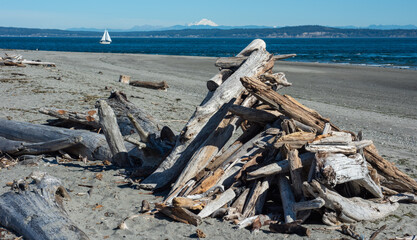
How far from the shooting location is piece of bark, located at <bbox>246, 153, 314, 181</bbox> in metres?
5.45

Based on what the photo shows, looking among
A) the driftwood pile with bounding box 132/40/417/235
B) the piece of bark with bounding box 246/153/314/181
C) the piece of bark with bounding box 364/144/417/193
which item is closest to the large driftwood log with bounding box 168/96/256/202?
the driftwood pile with bounding box 132/40/417/235

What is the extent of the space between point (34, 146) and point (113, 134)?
1687mm

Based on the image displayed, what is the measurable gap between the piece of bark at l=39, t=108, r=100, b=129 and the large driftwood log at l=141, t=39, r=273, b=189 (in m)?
2.56

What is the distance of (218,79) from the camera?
7.03 metres

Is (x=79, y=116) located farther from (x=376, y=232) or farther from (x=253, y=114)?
(x=376, y=232)

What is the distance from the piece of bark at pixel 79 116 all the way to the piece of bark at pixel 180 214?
364 centimetres

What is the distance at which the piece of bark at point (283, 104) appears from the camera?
19.7ft

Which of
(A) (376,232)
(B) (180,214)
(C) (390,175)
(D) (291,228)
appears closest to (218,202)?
(B) (180,214)

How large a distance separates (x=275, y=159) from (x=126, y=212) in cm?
218

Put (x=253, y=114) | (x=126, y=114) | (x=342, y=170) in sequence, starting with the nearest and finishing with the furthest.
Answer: (x=342, y=170)
(x=253, y=114)
(x=126, y=114)

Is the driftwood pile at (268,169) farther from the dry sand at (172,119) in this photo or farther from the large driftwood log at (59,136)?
the large driftwood log at (59,136)

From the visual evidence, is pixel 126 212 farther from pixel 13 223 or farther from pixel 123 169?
pixel 123 169

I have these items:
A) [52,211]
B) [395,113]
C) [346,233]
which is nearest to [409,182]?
[346,233]

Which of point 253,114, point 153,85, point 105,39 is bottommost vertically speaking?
point 153,85
